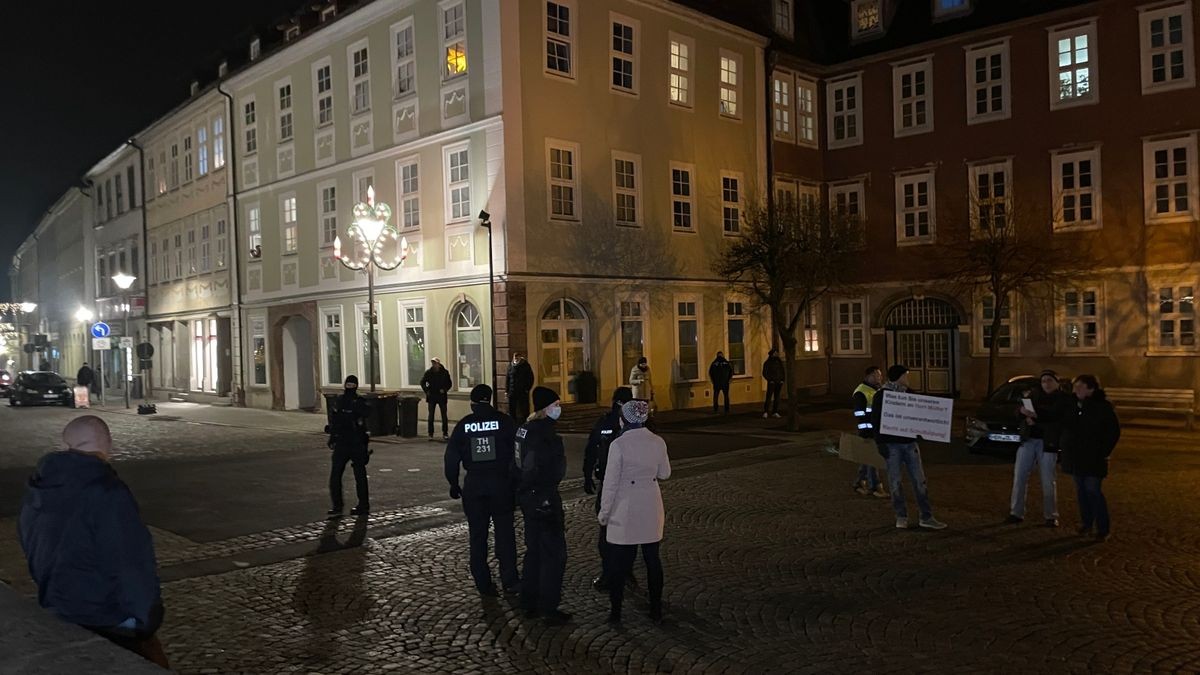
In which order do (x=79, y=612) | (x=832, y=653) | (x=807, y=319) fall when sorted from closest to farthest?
(x=79, y=612), (x=832, y=653), (x=807, y=319)

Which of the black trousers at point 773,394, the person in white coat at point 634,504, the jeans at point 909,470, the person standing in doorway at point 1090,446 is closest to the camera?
the person in white coat at point 634,504

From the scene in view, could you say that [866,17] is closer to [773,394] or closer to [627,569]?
[773,394]

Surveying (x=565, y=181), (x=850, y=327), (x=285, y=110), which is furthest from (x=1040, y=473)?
(x=285, y=110)

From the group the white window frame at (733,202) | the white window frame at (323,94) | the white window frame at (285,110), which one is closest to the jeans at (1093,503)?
the white window frame at (733,202)

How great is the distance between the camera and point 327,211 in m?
28.0

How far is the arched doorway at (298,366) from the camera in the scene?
3080 cm

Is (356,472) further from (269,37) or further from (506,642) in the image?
(269,37)

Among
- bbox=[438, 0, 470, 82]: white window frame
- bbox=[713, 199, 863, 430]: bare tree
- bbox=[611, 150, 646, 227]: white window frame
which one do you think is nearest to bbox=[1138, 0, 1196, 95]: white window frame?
bbox=[713, 199, 863, 430]: bare tree

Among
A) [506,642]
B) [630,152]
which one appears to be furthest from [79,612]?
[630,152]

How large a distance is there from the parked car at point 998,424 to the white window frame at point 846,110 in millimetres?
15292

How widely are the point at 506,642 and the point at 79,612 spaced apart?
3.21m

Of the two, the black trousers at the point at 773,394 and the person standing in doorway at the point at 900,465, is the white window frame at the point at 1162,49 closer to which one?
the black trousers at the point at 773,394

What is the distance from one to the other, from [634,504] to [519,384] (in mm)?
13499

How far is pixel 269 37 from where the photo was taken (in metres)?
31.9
